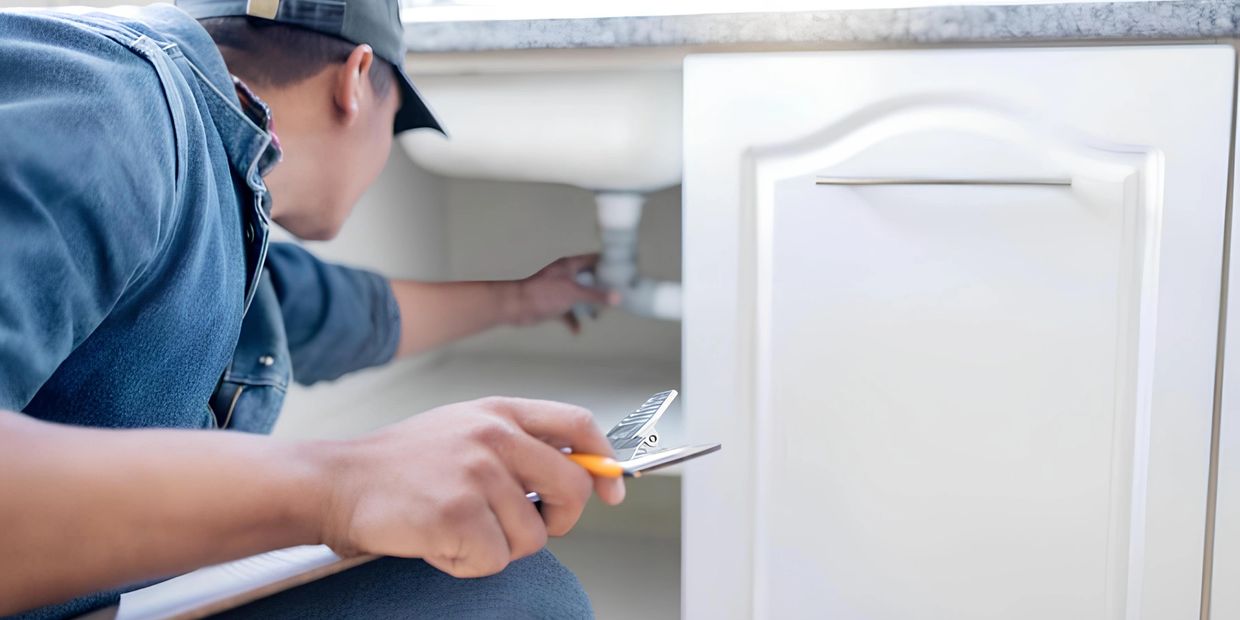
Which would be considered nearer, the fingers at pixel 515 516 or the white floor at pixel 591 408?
the fingers at pixel 515 516

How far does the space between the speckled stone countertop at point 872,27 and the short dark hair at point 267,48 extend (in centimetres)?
20

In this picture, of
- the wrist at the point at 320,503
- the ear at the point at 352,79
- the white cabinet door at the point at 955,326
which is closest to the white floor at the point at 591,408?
the white cabinet door at the point at 955,326

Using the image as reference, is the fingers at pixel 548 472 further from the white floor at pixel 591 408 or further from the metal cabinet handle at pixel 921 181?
the white floor at pixel 591 408

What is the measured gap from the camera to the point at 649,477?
4.40 ft

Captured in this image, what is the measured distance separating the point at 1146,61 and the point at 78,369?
0.80m

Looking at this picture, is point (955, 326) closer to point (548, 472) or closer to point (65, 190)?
point (548, 472)

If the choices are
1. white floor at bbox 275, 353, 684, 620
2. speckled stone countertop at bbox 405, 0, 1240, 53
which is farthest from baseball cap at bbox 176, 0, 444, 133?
white floor at bbox 275, 353, 684, 620

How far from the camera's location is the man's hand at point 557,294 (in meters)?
1.17

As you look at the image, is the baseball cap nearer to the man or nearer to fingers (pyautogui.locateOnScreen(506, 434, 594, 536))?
the man

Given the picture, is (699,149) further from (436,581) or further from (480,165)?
(436,581)

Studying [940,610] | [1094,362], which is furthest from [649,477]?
[1094,362]

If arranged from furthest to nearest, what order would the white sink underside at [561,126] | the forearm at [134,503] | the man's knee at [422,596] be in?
the white sink underside at [561,126], the man's knee at [422,596], the forearm at [134,503]

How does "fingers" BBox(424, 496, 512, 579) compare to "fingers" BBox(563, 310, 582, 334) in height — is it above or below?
below

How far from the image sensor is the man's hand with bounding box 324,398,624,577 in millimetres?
417
